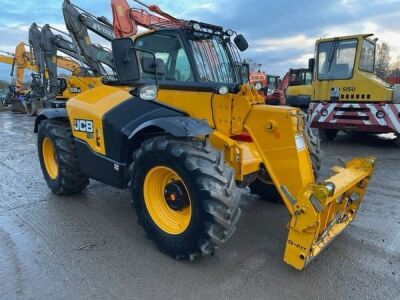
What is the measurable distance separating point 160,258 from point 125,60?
6.34 ft

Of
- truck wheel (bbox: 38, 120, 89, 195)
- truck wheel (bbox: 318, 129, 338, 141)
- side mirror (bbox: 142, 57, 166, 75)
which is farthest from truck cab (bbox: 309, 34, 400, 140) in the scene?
truck wheel (bbox: 38, 120, 89, 195)

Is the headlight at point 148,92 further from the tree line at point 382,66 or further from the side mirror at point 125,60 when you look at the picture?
the tree line at point 382,66

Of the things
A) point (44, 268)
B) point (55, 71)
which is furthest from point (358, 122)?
point (55, 71)

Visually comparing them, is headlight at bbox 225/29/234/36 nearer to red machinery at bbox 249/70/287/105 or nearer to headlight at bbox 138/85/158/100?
headlight at bbox 138/85/158/100

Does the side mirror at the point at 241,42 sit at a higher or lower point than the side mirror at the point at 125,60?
higher

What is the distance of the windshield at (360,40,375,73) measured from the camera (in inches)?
360

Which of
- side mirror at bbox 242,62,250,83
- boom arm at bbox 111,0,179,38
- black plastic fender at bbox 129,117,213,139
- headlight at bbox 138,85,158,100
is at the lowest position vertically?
black plastic fender at bbox 129,117,213,139

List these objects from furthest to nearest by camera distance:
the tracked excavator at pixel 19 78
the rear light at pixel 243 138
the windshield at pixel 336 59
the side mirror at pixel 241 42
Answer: the tracked excavator at pixel 19 78 < the windshield at pixel 336 59 < the side mirror at pixel 241 42 < the rear light at pixel 243 138

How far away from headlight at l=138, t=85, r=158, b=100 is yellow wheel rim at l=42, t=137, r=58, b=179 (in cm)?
233

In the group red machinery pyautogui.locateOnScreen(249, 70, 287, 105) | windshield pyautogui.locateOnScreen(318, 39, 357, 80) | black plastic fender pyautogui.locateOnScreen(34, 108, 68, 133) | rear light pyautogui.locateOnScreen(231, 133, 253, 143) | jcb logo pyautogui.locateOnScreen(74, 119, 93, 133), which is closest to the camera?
rear light pyautogui.locateOnScreen(231, 133, 253, 143)

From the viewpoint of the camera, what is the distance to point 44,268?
3.17 metres

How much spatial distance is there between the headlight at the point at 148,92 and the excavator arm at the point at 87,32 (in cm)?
876

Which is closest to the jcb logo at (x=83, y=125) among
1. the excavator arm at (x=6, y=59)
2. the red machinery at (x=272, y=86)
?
the red machinery at (x=272, y=86)

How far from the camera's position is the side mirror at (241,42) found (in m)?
4.38
